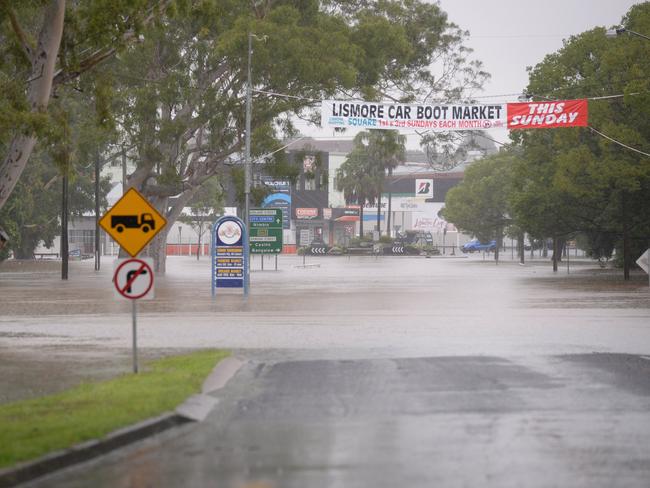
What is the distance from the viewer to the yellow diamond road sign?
626 inches

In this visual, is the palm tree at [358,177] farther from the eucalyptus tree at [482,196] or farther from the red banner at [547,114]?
the red banner at [547,114]

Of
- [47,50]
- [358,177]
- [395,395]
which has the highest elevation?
[358,177]

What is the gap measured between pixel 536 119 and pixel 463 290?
263 inches

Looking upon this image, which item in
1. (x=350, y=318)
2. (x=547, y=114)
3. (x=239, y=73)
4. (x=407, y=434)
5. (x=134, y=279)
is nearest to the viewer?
(x=407, y=434)

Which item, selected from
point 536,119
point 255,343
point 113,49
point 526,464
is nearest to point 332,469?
point 526,464

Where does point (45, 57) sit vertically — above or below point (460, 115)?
below

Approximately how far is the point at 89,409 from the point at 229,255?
89.9 feet

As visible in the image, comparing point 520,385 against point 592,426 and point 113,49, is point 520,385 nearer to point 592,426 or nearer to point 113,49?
point 592,426

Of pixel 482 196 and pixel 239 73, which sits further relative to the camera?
pixel 482 196

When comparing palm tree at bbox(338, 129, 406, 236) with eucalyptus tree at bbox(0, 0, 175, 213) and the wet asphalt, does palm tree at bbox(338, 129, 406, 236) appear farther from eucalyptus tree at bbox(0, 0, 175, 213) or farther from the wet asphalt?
eucalyptus tree at bbox(0, 0, 175, 213)

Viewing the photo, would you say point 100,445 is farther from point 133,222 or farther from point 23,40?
point 23,40

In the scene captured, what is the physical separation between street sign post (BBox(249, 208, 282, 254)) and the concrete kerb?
39556 millimetres

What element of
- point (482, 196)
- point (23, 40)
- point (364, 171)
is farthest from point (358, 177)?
point (23, 40)

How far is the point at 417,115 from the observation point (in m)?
40.6
